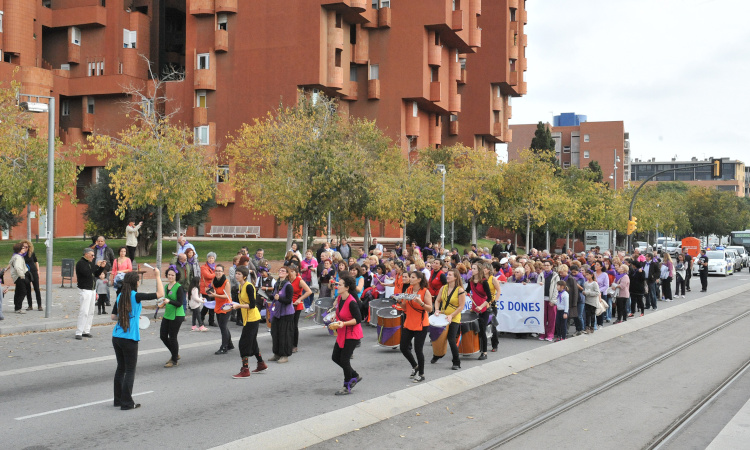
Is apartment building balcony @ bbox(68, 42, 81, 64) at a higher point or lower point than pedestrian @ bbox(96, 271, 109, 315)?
higher

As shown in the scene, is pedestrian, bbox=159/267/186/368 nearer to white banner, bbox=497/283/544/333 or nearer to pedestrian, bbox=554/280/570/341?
white banner, bbox=497/283/544/333

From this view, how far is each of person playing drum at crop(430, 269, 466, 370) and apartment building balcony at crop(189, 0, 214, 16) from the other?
43.9 m

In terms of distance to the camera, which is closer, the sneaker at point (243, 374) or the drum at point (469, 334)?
the sneaker at point (243, 374)

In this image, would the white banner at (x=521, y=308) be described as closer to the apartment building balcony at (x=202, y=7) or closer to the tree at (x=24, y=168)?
the tree at (x=24, y=168)

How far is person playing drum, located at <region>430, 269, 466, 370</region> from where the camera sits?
11.2 m

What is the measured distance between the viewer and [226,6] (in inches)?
1945

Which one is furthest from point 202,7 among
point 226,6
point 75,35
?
point 75,35

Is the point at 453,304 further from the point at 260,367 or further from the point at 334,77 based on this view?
the point at 334,77

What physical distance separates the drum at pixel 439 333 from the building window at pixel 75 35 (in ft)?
171

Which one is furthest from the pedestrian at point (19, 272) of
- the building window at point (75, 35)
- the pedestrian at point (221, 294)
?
the building window at point (75, 35)

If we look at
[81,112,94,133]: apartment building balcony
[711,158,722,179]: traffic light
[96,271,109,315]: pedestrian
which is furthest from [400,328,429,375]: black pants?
[81,112,94,133]: apartment building balcony

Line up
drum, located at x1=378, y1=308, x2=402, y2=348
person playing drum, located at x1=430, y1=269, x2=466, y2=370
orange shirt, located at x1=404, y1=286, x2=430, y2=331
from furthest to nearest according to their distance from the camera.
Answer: drum, located at x1=378, y1=308, x2=402, y2=348, person playing drum, located at x1=430, y1=269, x2=466, y2=370, orange shirt, located at x1=404, y1=286, x2=430, y2=331

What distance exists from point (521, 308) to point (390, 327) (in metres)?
3.69

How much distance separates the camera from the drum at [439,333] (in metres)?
11.3
